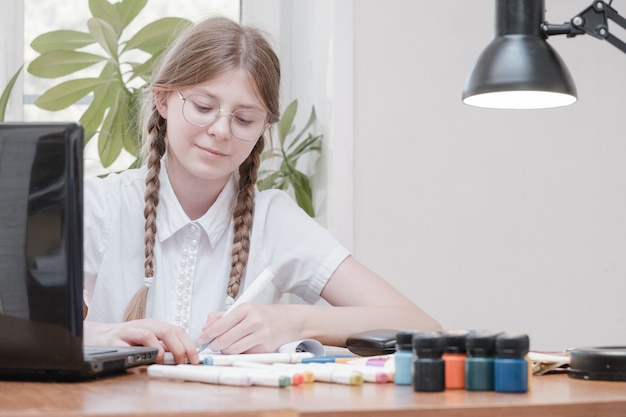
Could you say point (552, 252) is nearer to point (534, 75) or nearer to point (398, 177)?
point (398, 177)

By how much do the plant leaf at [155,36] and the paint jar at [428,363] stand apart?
1575 millimetres

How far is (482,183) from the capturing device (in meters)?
2.40

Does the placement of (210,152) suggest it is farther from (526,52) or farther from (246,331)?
(526,52)

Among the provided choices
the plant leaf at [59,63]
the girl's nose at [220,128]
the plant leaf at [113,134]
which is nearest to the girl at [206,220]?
the girl's nose at [220,128]

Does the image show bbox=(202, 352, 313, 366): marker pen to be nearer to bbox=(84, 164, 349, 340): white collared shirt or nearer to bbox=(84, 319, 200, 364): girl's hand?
bbox=(84, 319, 200, 364): girl's hand

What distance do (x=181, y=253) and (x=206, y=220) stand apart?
8cm

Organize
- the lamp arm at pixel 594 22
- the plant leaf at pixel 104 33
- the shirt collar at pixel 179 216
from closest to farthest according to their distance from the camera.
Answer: the lamp arm at pixel 594 22
the shirt collar at pixel 179 216
the plant leaf at pixel 104 33

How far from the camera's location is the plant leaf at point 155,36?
228 centimetres

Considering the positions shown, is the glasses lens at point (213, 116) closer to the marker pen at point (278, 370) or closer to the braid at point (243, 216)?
the braid at point (243, 216)

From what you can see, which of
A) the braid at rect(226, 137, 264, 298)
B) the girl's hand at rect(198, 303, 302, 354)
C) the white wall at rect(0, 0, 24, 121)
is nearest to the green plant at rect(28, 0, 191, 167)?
the white wall at rect(0, 0, 24, 121)

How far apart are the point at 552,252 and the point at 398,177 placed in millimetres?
460

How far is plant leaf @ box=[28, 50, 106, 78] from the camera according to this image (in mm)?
2246

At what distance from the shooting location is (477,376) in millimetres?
841

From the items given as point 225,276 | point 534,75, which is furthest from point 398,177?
point 534,75
